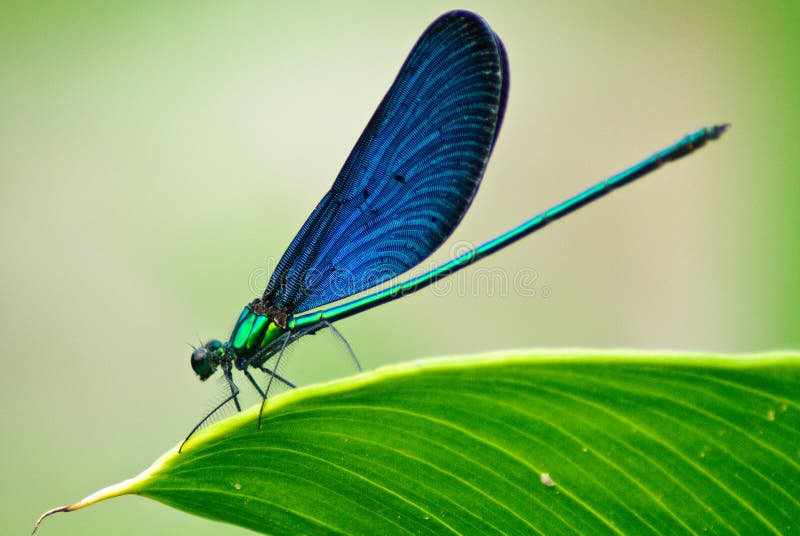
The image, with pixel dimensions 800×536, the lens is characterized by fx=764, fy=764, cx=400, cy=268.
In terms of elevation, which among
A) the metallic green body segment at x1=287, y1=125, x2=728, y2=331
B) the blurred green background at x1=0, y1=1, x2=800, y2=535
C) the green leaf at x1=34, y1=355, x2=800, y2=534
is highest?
the blurred green background at x1=0, y1=1, x2=800, y2=535

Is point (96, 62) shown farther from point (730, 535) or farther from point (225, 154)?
point (730, 535)

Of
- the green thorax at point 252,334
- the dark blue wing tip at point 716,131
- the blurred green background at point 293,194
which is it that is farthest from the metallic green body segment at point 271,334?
the dark blue wing tip at point 716,131

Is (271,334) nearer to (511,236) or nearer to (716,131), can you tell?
(511,236)

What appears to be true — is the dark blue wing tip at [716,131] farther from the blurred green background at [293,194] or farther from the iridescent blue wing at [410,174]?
the blurred green background at [293,194]

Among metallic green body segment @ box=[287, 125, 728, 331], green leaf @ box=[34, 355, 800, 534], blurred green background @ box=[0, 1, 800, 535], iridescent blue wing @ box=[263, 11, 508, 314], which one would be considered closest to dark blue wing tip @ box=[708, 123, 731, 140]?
metallic green body segment @ box=[287, 125, 728, 331]

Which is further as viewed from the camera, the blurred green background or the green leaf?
the blurred green background

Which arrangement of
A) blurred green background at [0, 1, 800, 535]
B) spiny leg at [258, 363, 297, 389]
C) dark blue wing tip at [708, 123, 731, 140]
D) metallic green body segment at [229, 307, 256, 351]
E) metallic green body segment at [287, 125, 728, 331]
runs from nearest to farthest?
dark blue wing tip at [708, 123, 731, 140] → metallic green body segment at [287, 125, 728, 331] → spiny leg at [258, 363, 297, 389] → metallic green body segment at [229, 307, 256, 351] → blurred green background at [0, 1, 800, 535]

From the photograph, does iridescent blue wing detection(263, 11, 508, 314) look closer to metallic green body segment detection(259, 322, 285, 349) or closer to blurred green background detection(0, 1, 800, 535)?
metallic green body segment detection(259, 322, 285, 349)

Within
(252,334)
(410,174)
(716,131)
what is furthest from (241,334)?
(716,131)
